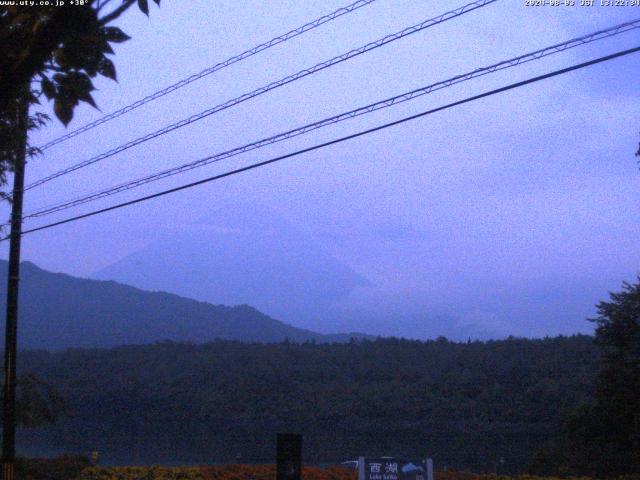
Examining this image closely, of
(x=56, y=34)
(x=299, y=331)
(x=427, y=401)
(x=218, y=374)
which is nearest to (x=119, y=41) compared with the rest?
(x=56, y=34)

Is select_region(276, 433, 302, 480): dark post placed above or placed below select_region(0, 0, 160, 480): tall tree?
below

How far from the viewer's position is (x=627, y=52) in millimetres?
9055

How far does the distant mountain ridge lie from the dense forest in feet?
140

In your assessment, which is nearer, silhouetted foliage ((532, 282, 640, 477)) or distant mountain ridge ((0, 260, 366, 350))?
silhouetted foliage ((532, 282, 640, 477))

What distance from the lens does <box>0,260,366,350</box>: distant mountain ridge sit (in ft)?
298

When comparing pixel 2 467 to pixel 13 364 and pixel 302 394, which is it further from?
pixel 302 394

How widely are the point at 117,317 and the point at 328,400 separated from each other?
221 ft

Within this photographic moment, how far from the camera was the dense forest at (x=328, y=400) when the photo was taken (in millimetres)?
25734

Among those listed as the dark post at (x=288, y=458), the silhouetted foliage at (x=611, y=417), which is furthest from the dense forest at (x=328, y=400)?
the dark post at (x=288, y=458)

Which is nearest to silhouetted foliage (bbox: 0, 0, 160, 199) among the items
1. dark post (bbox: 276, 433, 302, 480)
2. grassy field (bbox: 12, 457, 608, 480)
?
dark post (bbox: 276, 433, 302, 480)

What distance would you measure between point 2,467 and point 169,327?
270 ft

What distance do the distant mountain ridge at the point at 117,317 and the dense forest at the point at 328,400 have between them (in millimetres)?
42810

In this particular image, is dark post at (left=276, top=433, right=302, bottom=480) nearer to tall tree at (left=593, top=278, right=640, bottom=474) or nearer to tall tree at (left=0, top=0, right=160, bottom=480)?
tall tree at (left=0, top=0, right=160, bottom=480)

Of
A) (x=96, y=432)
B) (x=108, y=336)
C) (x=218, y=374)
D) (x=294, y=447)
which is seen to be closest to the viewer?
(x=294, y=447)
